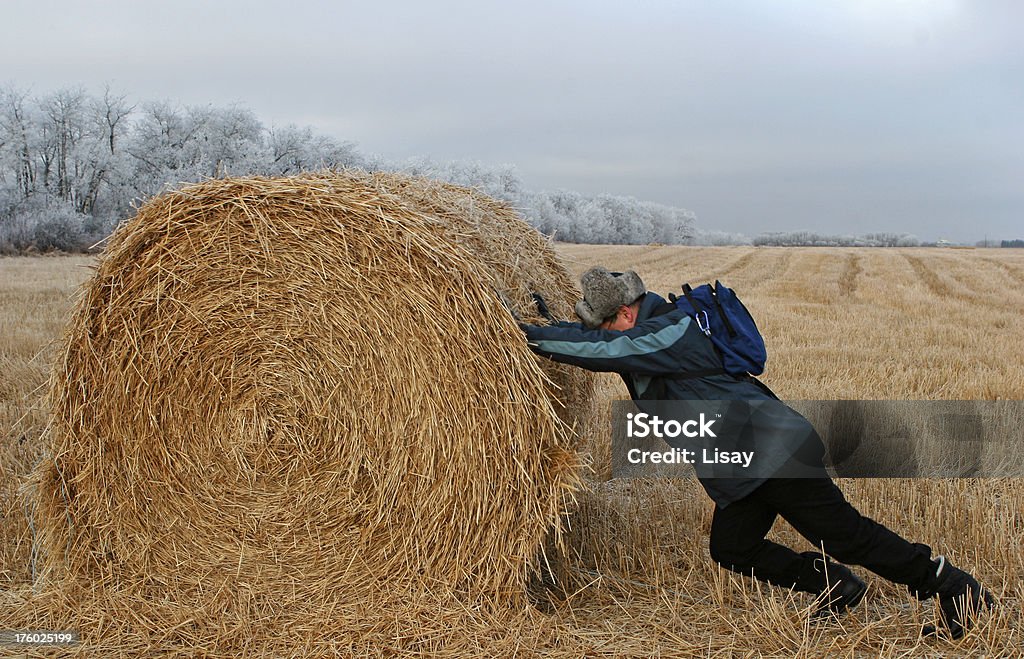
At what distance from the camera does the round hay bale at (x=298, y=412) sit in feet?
12.2

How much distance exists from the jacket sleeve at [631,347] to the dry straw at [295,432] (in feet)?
0.60

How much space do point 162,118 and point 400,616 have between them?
44987 mm

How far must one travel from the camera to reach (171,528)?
4.05 metres

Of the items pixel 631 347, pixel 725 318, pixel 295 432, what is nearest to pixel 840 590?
pixel 725 318

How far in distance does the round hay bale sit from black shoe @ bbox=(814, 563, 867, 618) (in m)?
1.28

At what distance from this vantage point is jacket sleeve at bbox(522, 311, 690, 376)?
138 inches

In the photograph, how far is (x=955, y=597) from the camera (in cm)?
356

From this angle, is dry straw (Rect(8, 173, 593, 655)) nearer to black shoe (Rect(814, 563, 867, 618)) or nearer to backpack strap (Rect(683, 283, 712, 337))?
backpack strap (Rect(683, 283, 712, 337))

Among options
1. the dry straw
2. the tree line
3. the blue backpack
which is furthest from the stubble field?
the tree line

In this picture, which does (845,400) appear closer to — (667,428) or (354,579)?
(667,428)

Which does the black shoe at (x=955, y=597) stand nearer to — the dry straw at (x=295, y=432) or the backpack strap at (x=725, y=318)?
the backpack strap at (x=725, y=318)

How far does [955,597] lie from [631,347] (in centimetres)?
172

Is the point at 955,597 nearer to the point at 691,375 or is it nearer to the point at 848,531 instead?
the point at 848,531

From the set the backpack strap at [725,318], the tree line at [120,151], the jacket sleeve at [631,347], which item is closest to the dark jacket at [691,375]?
the jacket sleeve at [631,347]
